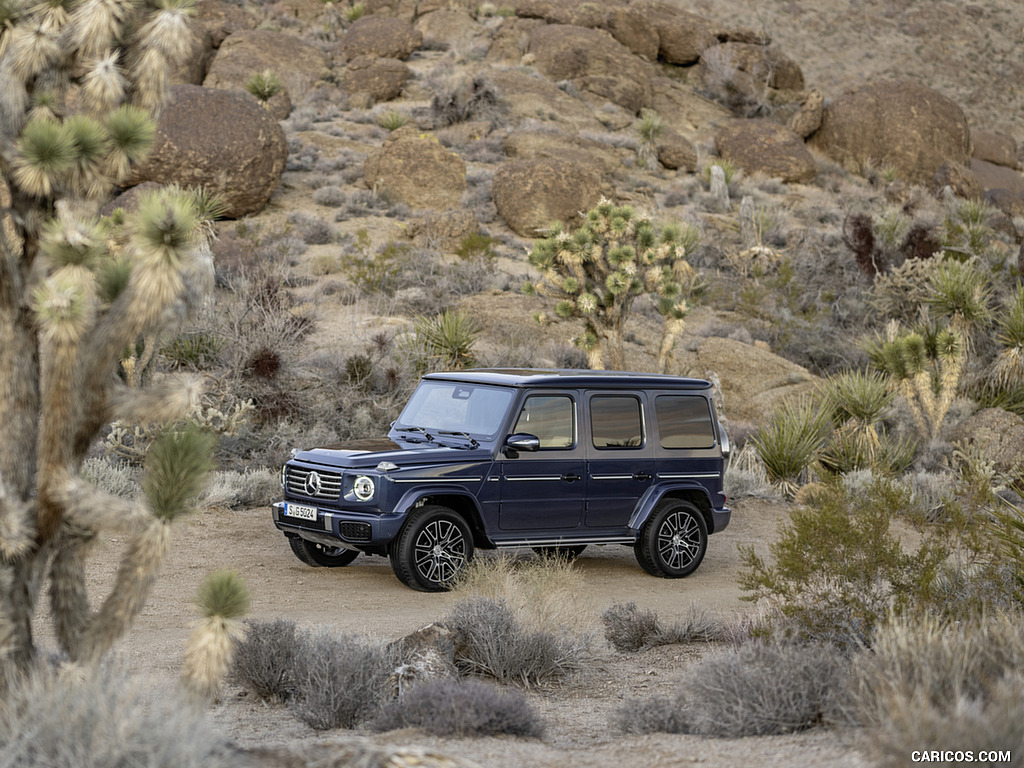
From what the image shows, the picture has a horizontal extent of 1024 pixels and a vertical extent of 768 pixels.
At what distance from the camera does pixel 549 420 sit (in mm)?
9367

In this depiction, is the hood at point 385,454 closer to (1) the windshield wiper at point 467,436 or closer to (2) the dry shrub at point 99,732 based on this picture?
(1) the windshield wiper at point 467,436

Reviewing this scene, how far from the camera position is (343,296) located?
22031mm

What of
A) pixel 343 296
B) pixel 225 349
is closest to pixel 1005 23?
pixel 343 296

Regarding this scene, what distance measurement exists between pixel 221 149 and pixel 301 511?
18.3 meters

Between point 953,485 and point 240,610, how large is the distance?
12.8 m

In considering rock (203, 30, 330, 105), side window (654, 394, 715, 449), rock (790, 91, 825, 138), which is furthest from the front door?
rock (790, 91, 825, 138)

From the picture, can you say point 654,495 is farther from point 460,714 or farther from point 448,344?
point 448,344

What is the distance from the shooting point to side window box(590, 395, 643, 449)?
9586 mm

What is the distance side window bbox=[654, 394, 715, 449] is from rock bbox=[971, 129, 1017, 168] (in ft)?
121

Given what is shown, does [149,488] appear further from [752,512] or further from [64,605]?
[752,512]

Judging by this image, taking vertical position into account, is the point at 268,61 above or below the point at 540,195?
above

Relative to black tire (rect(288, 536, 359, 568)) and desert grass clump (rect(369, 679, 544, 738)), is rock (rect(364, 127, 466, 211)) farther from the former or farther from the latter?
desert grass clump (rect(369, 679, 544, 738))

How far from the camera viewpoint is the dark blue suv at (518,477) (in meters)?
8.55

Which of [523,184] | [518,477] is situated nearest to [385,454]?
[518,477]
